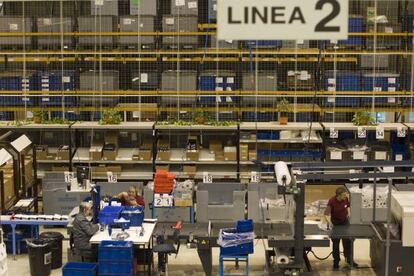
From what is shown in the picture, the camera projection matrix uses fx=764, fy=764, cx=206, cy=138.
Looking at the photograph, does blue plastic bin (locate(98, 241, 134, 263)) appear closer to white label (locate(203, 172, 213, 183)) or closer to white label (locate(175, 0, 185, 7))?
white label (locate(203, 172, 213, 183))

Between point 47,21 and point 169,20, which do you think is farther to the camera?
point 47,21

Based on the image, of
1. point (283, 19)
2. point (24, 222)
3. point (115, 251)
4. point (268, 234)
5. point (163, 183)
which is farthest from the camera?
point (163, 183)

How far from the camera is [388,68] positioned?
15.0m

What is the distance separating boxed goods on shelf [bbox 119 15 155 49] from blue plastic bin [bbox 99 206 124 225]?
14.6 ft

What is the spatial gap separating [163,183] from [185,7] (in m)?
3.95

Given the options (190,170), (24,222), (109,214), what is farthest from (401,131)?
(24,222)

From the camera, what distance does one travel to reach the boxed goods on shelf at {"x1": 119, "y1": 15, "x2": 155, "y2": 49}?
574 inches

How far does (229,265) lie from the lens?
38.8ft

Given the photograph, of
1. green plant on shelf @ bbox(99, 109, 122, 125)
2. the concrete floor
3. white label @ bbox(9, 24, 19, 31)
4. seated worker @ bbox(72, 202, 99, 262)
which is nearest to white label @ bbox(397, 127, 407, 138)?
the concrete floor

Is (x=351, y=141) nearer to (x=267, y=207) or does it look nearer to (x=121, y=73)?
(x=267, y=207)

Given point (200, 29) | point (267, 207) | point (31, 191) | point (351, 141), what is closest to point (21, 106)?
point (31, 191)

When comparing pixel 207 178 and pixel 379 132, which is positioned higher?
pixel 379 132

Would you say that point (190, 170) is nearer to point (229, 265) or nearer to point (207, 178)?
point (207, 178)

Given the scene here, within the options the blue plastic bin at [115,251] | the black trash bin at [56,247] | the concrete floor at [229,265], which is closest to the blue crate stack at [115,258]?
the blue plastic bin at [115,251]
